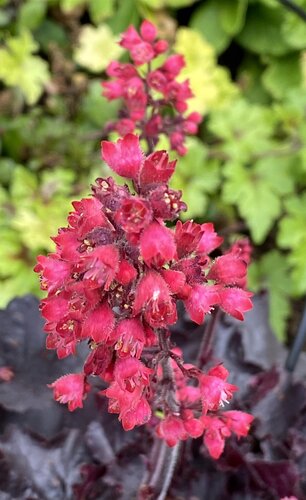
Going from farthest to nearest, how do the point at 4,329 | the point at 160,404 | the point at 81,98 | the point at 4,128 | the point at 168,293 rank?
the point at 81,98 → the point at 4,128 → the point at 4,329 → the point at 160,404 → the point at 168,293

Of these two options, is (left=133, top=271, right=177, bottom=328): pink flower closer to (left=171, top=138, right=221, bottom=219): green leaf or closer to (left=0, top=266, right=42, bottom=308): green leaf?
(left=0, top=266, right=42, bottom=308): green leaf

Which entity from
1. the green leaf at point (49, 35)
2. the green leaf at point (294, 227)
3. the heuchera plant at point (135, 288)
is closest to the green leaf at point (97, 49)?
the green leaf at point (49, 35)

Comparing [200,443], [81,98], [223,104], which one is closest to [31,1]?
[81,98]

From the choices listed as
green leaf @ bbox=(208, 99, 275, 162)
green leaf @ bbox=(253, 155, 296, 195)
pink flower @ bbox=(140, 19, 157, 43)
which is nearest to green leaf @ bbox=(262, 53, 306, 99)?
green leaf @ bbox=(208, 99, 275, 162)

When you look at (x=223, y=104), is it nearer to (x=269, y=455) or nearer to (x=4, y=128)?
(x=4, y=128)


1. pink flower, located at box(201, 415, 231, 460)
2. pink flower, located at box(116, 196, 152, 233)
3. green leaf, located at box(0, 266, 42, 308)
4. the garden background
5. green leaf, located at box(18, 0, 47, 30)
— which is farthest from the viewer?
green leaf, located at box(18, 0, 47, 30)

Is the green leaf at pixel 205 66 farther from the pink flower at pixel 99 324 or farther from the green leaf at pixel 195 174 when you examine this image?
the pink flower at pixel 99 324
